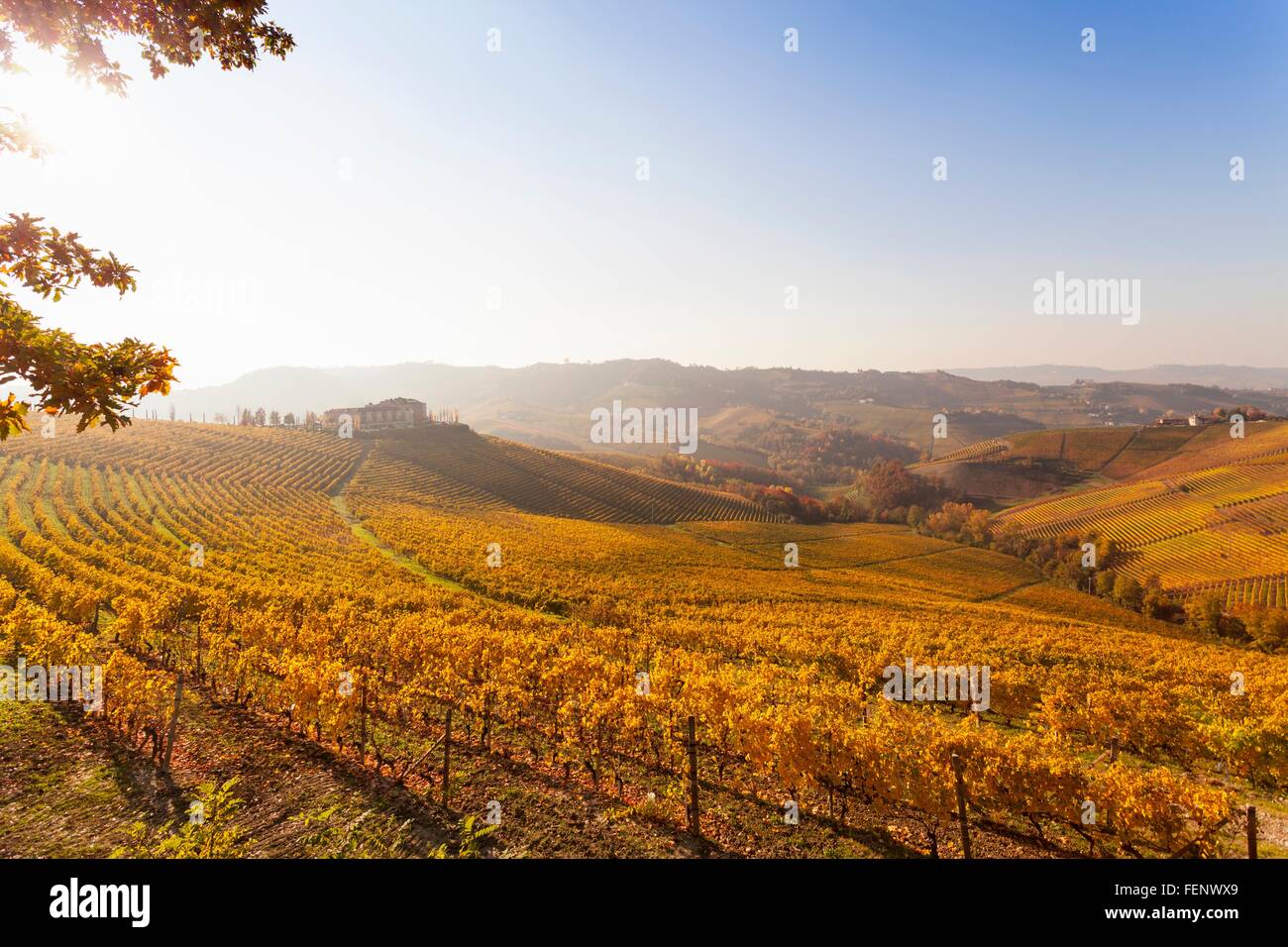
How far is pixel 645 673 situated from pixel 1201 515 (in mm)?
129090

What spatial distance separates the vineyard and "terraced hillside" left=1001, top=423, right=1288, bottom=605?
25826 mm

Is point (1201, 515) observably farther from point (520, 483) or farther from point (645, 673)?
point (645, 673)

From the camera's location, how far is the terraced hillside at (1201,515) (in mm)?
74312

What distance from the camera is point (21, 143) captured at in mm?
5117

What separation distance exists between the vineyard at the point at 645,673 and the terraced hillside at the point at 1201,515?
2583cm

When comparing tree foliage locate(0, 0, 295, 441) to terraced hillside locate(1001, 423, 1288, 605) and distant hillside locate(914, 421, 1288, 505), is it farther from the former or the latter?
distant hillside locate(914, 421, 1288, 505)

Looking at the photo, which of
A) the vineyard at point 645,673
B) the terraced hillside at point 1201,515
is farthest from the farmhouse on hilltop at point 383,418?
the terraced hillside at point 1201,515

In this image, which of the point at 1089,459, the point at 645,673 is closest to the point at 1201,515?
the point at 1089,459

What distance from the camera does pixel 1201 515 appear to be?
96.2 metres

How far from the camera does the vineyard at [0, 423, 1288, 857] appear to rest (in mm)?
11258

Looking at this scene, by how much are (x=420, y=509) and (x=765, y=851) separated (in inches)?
2782
